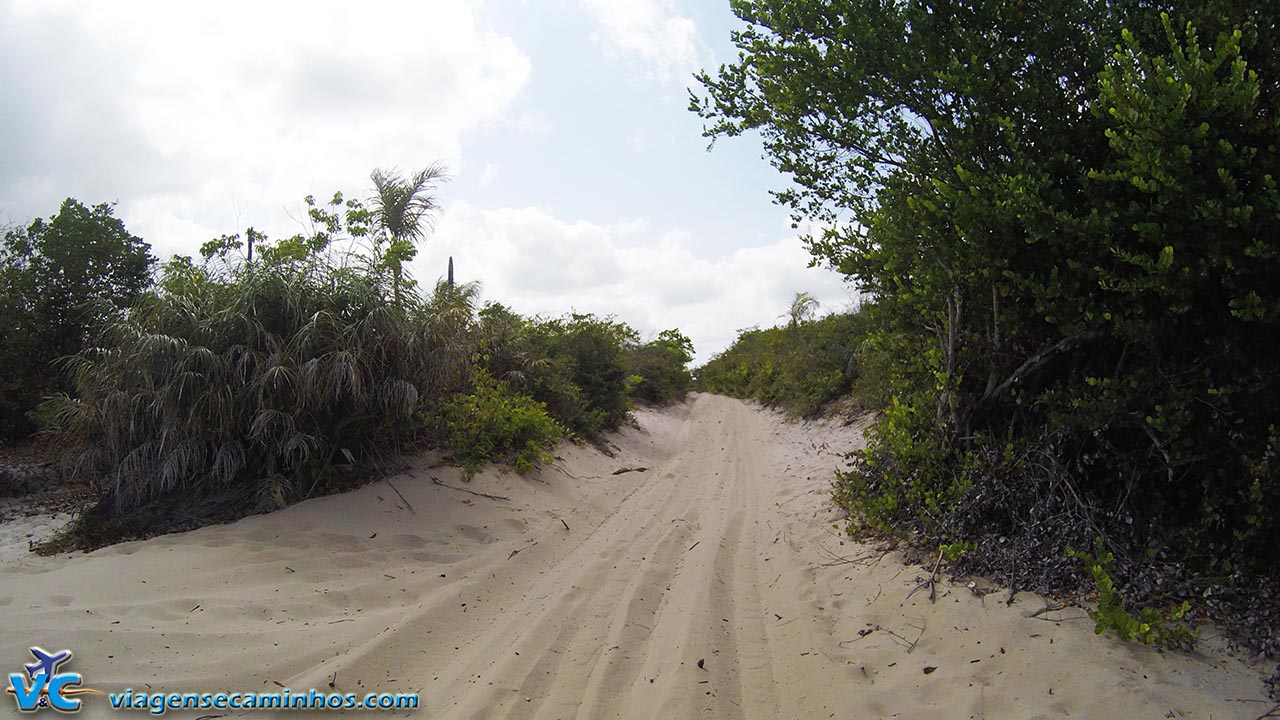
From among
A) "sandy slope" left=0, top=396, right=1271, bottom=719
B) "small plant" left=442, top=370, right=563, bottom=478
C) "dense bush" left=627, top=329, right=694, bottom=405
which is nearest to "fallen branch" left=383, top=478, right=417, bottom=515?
"sandy slope" left=0, top=396, right=1271, bottom=719

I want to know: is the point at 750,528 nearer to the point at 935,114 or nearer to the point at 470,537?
the point at 470,537

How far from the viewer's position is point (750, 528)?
7367mm

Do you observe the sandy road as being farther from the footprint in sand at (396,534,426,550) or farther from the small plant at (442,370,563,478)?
the small plant at (442,370,563,478)

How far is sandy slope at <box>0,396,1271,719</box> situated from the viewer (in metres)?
3.40

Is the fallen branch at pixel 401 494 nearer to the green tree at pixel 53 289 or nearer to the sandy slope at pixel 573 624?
the sandy slope at pixel 573 624

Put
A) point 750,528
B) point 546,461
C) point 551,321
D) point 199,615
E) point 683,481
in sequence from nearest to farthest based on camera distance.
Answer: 1. point 199,615
2. point 750,528
3. point 546,461
4. point 683,481
5. point 551,321

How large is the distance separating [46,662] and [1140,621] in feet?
20.0

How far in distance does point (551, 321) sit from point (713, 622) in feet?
40.4

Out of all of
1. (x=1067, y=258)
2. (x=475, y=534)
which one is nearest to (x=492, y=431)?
(x=475, y=534)

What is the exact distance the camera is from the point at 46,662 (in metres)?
3.76

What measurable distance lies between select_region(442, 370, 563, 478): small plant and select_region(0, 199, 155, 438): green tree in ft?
21.0

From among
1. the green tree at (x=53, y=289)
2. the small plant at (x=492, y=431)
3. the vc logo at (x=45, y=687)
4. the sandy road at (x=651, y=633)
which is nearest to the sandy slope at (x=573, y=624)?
the sandy road at (x=651, y=633)

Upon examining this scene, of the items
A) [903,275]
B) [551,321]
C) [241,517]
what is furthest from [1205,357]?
[551,321]

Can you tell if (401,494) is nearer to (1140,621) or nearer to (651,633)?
(651,633)
